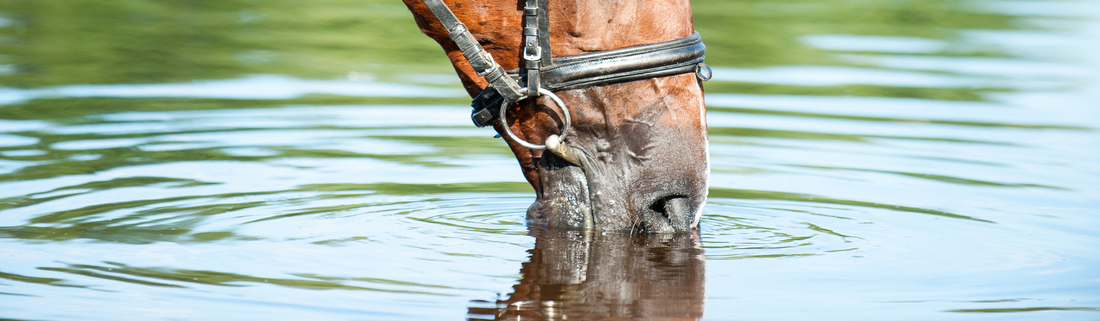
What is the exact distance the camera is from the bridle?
131 inches

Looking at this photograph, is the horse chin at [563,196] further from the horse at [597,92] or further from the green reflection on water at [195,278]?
the green reflection on water at [195,278]

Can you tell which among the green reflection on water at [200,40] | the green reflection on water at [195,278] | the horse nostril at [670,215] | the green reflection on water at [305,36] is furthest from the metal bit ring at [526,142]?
the green reflection on water at [200,40]

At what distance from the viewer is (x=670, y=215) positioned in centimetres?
371

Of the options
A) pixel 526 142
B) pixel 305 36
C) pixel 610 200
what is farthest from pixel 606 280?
pixel 305 36

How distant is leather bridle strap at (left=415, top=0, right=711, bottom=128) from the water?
60 centimetres

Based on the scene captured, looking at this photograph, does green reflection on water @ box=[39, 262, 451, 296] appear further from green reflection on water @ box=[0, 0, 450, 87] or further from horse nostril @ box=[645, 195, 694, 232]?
green reflection on water @ box=[0, 0, 450, 87]

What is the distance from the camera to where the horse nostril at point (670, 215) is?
367cm

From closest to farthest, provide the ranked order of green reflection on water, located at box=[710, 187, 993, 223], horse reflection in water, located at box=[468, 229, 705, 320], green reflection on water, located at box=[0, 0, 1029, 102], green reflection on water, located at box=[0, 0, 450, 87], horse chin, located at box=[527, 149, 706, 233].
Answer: horse reflection in water, located at box=[468, 229, 705, 320] < horse chin, located at box=[527, 149, 706, 233] < green reflection on water, located at box=[710, 187, 993, 223] < green reflection on water, located at box=[0, 0, 1029, 102] < green reflection on water, located at box=[0, 0, 450, 87]

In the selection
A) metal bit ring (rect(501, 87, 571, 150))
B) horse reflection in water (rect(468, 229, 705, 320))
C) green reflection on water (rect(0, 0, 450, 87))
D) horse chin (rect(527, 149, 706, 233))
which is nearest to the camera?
horse reflection in water (rect(468, 229, 705, 320))

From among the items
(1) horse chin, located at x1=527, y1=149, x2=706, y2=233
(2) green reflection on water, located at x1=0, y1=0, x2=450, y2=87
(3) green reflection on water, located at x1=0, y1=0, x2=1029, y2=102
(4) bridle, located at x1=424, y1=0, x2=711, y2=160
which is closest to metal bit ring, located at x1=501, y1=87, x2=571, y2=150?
(4) bridle, located at x1=424, y1=0, x2=711, y2=160

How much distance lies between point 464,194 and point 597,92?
5.91ft

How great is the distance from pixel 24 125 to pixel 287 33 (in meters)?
6.04

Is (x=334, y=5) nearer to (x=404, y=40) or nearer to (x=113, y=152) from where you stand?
(x=404, y=40)

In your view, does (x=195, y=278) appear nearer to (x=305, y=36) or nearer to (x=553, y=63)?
(x=553, y=63)
